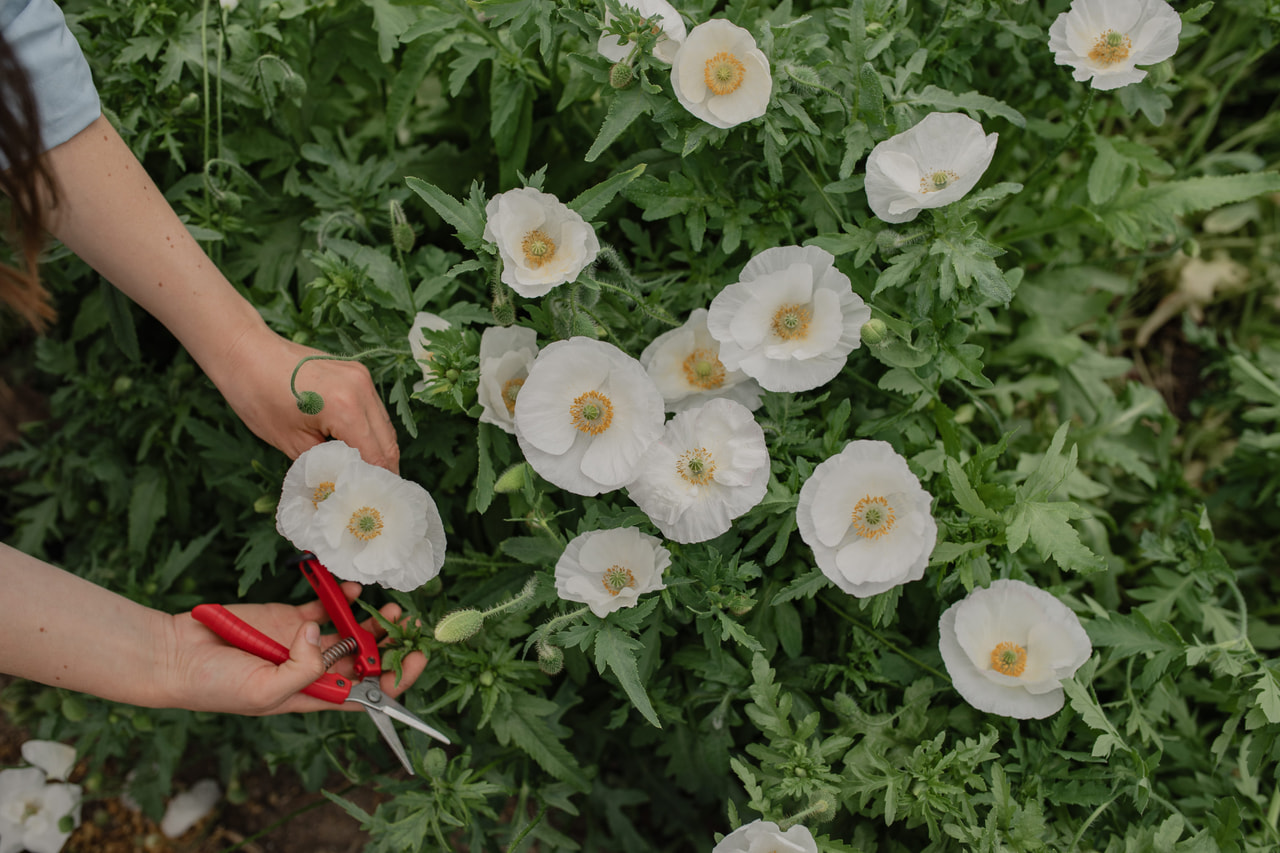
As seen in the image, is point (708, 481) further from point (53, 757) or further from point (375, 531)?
point (53, 757)

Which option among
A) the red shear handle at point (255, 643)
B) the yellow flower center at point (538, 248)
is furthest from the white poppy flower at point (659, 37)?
the red shear handle at point (255, 643)

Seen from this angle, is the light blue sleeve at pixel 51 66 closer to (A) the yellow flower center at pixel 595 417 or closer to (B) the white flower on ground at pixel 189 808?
(A) the yellow flower center at pixel 595 417

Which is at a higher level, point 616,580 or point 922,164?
point 922,164

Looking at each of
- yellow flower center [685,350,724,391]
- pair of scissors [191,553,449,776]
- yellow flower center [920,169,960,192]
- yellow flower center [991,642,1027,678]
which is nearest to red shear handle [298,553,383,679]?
pair of scissors [191,553,449,776]

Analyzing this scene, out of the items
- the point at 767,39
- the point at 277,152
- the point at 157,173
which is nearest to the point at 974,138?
the point at 767,39

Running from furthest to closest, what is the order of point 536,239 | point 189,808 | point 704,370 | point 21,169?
point 189,808 < point 704,370 < point 536,239 < point 21,169

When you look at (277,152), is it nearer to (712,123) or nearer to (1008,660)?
(712,123)

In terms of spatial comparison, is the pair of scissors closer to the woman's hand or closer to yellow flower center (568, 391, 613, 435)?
the woman's hand

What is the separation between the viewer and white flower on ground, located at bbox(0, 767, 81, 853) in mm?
2482

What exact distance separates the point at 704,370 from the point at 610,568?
1.57 ft

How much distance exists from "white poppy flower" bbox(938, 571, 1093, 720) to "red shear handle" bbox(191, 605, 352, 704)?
4.19ft

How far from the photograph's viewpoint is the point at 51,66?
5.20 ft

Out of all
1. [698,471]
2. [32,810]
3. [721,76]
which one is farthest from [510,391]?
[32,810]

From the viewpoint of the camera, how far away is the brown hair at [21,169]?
1373mm
